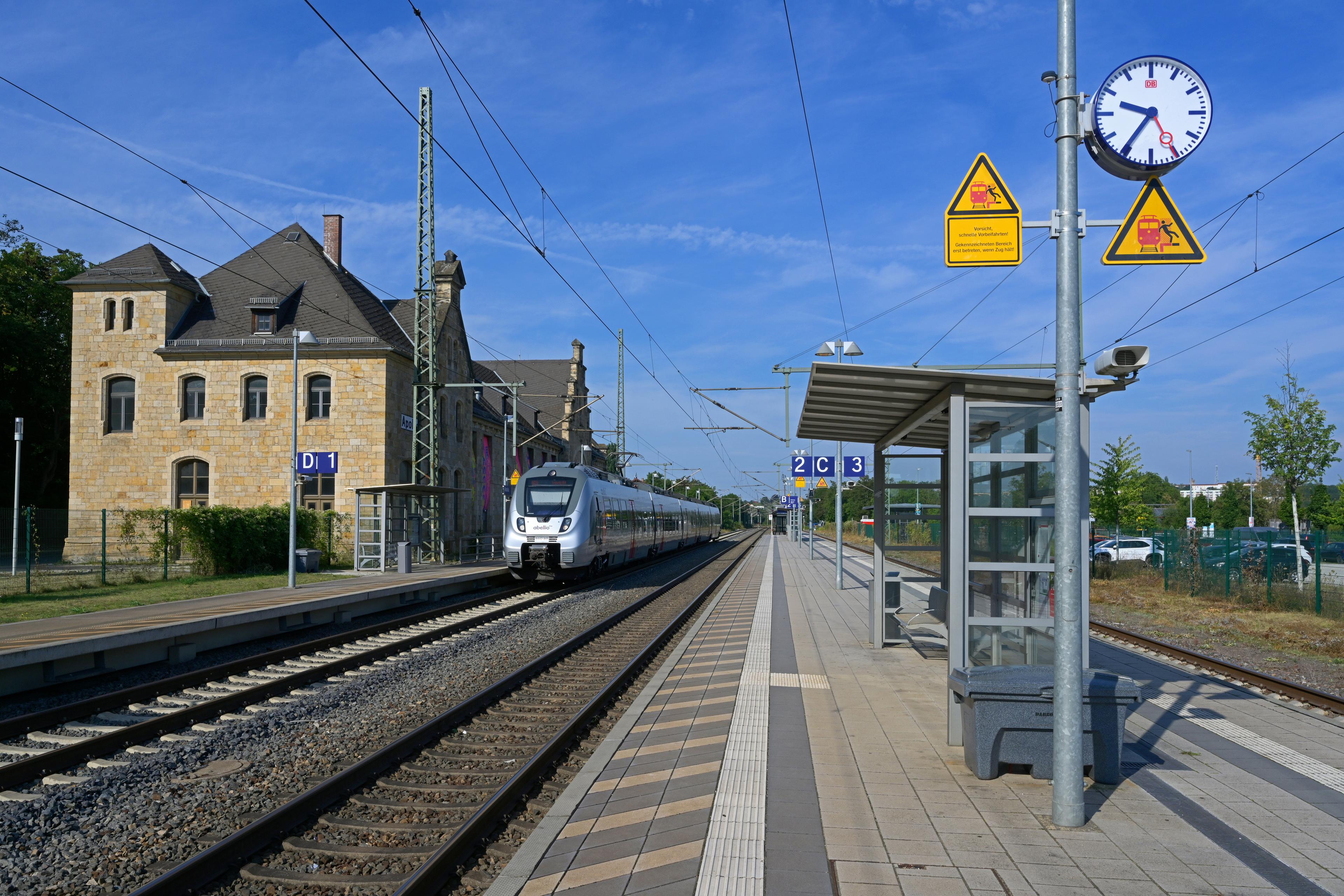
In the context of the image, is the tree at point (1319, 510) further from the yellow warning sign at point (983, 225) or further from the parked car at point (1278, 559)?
the yellow warning sign at point (983, 225)

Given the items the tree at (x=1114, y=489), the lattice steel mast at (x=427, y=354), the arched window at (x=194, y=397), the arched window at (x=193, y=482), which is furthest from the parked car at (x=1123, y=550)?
the arched window at (x=194, y=397)

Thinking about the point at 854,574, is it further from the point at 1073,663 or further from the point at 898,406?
the point at 1073,663

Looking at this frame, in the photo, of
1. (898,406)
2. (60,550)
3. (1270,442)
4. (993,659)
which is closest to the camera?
(993,659)

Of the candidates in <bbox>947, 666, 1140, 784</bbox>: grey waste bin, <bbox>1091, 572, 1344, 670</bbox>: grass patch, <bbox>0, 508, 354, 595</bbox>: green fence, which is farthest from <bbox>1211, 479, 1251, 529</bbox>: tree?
<bbox>947, 666, 1140, 784</bbox>: grey waste bin

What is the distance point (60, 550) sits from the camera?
33.8 m

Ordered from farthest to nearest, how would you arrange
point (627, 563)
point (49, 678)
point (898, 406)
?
point (627, 563) → point (49, 678) → point (898, 406)

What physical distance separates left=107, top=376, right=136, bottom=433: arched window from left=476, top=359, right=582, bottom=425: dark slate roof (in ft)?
121

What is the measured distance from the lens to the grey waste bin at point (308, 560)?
940 inches

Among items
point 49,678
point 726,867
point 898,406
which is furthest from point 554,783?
point 49,678

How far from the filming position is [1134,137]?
5520mm

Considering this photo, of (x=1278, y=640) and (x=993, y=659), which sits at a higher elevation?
(x=993, y=659)

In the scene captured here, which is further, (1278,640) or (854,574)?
(854,574)

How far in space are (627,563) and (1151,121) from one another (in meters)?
31.9

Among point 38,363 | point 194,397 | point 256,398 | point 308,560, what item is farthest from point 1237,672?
point 38,363
